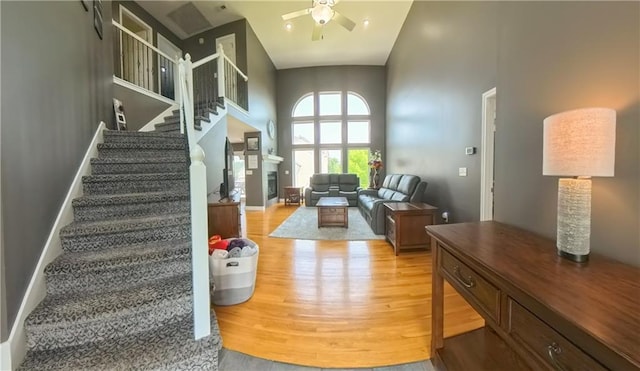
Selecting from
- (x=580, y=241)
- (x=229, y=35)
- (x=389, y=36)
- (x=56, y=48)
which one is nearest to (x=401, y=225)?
(x=580, y=241)

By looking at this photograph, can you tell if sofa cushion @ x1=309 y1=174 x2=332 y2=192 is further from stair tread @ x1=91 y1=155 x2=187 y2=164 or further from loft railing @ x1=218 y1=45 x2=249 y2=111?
stair tread @ x1=91 y1=155 x2=187 y2=164

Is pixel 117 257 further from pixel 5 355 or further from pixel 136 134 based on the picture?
pixel 136 134

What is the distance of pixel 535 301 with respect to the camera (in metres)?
0.72

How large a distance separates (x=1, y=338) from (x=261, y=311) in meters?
1.32

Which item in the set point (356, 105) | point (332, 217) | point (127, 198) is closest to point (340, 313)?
point (127, 198)

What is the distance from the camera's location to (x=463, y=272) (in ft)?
3.68

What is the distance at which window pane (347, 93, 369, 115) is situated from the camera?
28.1ft

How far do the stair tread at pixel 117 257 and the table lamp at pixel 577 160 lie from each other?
2.10 m

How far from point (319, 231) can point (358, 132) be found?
5.25 meters

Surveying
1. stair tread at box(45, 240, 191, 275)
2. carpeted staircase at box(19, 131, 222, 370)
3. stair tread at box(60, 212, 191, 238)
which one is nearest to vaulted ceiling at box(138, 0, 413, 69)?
carpeted staircase at box(19, 131, 222, 370)

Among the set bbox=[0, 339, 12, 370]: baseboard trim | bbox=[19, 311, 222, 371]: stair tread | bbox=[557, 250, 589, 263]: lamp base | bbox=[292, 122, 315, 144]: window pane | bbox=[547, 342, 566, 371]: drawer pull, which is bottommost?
bbox=[19, 311, 222, 371]: stair tread

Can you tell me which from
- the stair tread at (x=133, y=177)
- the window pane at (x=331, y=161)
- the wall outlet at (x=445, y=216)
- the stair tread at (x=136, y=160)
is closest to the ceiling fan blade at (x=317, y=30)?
the stair tread at (x=136, y=160)

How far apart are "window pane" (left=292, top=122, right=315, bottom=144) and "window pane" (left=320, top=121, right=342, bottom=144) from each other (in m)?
0.42

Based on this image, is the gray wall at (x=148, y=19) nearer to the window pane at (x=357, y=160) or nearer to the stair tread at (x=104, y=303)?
the stair tread at (x=104, y=303)
